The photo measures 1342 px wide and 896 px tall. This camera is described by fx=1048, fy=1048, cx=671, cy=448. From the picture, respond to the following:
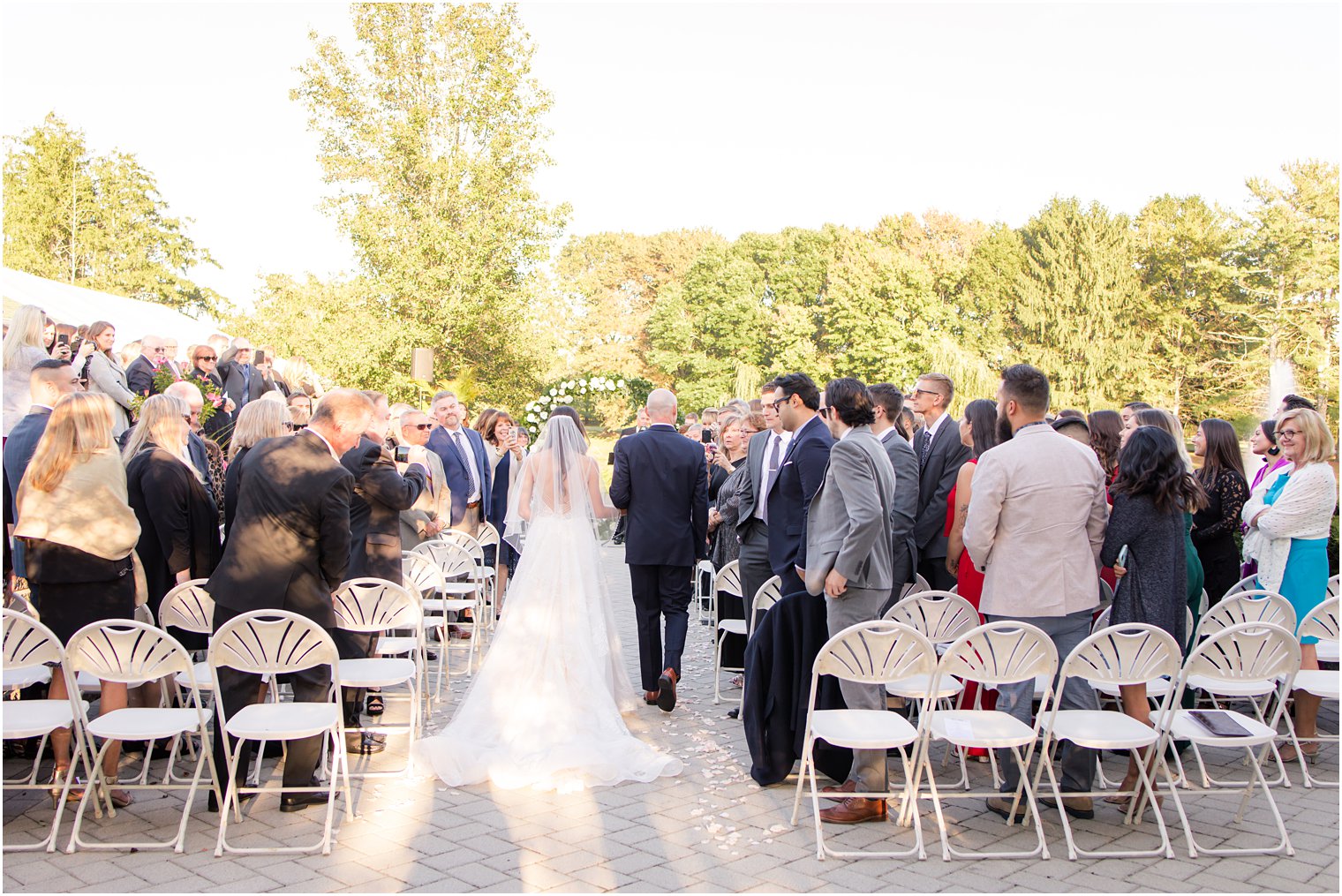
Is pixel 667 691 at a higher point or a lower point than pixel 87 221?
lower

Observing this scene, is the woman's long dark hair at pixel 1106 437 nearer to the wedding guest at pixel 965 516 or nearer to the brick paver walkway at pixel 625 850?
the wedding guest at pixel 965 516

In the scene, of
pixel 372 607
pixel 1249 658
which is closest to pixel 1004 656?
pixel 1249 658

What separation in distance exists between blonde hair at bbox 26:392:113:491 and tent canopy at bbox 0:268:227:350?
859 cm

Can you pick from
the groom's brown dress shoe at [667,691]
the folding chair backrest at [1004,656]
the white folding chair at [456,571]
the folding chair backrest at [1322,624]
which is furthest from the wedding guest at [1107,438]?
the white folding chair at [456,571]

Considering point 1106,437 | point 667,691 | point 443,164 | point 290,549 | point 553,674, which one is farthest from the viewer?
point 443,164

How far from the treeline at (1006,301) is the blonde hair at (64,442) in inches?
1405

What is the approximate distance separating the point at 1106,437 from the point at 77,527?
598 cm

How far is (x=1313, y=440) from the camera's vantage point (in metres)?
6.27

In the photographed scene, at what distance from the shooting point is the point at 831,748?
540cm

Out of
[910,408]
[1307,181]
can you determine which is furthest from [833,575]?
[1307,181]

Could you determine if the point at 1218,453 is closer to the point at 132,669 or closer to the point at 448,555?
the point at 448,555

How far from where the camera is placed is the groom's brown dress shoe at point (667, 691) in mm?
6973

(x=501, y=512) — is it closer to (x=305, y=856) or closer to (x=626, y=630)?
(x=626, y=630)

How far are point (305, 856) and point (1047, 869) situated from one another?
121 inches
